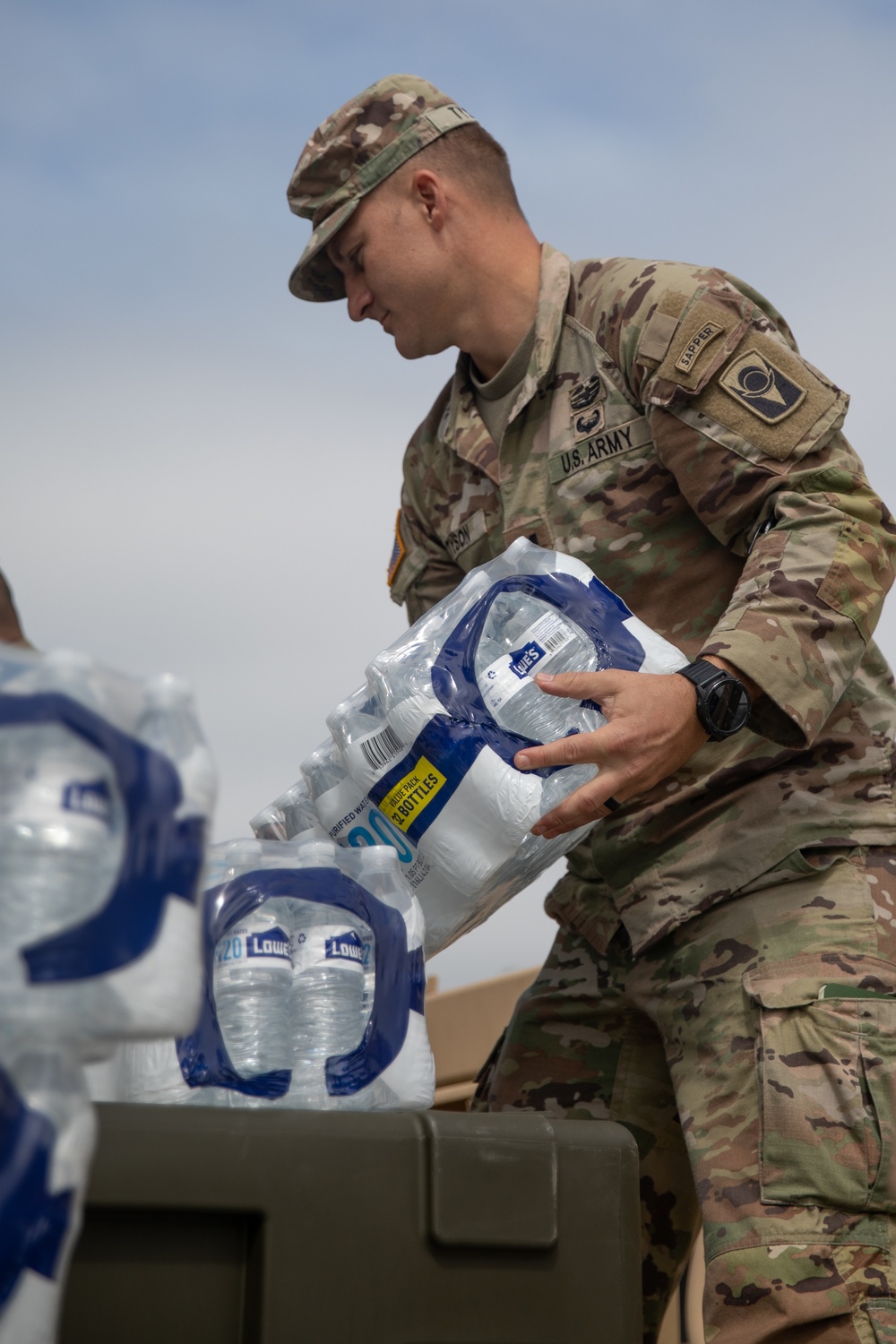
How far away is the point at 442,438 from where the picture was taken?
2330 mm

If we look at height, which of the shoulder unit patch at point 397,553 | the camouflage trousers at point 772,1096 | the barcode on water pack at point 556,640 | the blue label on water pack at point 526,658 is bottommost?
the camouflage trousers at point 772,1096

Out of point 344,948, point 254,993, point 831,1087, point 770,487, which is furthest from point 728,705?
point 254,993

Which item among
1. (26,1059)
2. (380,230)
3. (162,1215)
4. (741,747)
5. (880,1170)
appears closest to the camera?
(26,1059)

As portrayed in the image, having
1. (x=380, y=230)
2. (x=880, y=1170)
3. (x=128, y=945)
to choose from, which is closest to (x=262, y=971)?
(x=128, y=945)

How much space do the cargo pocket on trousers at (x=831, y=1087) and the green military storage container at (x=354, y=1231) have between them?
1.44 ft

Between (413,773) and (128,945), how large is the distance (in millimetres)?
959

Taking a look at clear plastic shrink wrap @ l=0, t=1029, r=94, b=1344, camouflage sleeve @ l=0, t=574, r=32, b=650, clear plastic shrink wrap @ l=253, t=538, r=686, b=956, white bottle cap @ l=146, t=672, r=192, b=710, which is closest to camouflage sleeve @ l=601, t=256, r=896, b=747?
clear plastic shrink wrap @ l=253, t=538, r=686, b=956

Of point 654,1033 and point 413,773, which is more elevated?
point 413,773

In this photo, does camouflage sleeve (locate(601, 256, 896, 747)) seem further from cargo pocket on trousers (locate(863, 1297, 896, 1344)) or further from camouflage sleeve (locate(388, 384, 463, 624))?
cargo pocket on trousers (locate(863, 1297, 896, 1344))

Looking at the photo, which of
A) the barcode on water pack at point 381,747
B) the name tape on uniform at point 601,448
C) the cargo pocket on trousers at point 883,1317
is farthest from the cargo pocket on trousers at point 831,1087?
the name tape on uniform at point 601,448

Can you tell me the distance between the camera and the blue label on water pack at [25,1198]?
27.9 inches

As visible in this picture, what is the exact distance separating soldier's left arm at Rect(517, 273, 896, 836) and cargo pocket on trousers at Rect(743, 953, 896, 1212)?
1.02 ft

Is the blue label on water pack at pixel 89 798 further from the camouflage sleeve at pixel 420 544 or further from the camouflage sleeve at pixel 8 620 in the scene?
the camouflage sleeve at pixel 420 544

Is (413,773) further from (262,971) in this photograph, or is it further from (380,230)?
(380,230)
